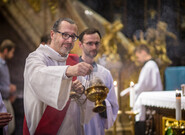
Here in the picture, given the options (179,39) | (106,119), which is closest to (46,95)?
(106,119)

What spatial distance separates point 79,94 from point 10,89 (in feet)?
11.5

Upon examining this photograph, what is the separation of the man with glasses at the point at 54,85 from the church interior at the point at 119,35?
7.66 ft

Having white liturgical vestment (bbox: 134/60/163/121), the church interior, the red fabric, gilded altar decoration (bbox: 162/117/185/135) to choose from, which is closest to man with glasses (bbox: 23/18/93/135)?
the red fabric

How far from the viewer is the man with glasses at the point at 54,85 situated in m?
1.79

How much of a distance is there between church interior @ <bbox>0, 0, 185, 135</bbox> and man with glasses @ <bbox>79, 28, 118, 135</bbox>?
2047 mm

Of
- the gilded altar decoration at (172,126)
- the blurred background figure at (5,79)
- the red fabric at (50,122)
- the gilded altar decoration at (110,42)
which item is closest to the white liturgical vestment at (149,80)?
the gilded altar decoration at (110,42)

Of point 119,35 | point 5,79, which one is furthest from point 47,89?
point 119,35

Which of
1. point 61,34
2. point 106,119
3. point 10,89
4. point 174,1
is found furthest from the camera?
point 174,1

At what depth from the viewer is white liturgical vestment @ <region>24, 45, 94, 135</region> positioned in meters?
1.80

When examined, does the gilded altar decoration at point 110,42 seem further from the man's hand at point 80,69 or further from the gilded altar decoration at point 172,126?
the man's hand at point 80,69

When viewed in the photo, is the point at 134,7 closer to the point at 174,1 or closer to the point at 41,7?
the point at 174,1

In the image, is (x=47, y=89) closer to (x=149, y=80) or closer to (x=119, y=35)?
(x=149, y=80)

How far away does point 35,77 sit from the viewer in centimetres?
Result: 181

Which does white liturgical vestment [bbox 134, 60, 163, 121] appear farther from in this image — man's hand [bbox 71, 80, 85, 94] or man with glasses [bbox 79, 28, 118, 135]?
man's hand [bbox 71, 80, 85, 94]
